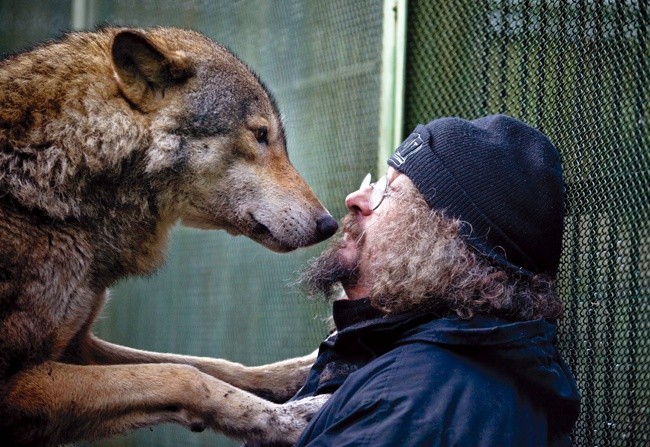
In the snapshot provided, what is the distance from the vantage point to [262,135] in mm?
3178

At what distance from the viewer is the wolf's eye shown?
10.3ft

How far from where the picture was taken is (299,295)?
4195mm

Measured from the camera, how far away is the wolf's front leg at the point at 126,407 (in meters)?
2.51

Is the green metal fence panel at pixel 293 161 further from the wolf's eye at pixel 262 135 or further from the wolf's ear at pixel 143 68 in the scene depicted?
the wolf's ear at pixel 143 68

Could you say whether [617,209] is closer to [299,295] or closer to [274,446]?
[274,446]

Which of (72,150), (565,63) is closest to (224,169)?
(72,150)

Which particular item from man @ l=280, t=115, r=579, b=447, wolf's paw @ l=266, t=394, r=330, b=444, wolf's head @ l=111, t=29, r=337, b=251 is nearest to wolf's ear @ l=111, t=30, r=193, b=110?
wolf's head @ l=111, t=29, r=337, b=251

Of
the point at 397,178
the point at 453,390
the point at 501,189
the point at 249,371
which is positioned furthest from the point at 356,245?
the point at 249,371

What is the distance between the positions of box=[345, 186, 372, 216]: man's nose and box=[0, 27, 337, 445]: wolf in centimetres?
38

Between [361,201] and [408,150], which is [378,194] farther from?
[408,150]

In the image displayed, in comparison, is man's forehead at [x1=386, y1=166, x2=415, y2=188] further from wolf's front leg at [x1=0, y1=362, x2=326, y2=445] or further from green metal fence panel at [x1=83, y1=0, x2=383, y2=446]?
green metal fence panel at [x1=83, y1=0, x2=383, y2=446]

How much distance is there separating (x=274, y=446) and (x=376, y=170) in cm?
162

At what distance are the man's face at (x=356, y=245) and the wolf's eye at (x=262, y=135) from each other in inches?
24.3

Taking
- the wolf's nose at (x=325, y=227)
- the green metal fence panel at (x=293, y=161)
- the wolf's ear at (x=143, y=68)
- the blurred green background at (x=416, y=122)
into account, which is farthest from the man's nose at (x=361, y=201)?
the green metal fence panel at (x=293, y=161)
